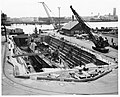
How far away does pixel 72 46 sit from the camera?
23484 millimetres

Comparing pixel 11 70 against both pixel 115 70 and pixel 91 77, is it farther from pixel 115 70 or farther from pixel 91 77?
pixel 115 70

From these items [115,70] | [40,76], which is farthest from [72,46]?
[40,76]

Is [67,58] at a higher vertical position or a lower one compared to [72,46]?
lower

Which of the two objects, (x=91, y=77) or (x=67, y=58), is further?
(x=67, y=58)

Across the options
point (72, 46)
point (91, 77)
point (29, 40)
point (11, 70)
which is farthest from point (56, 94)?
point (29, 40)

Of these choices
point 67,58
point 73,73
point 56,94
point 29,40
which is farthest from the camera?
point 29,40

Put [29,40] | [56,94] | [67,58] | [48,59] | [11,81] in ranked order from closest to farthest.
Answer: [56,94], [11,81], [48,59], [67,58], [29,40]

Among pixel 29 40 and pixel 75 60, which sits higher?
pixel 29 40

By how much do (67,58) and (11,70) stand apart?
1102 centimetres

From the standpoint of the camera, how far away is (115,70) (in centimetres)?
1188

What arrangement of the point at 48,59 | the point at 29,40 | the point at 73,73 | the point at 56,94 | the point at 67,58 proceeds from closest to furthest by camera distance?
the point at 56,94
the point at 73,73
the point at 48,59
the point at 67,58
the point at 29,40

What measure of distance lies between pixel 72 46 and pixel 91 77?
13.4 metres

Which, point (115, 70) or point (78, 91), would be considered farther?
point (115, 70)

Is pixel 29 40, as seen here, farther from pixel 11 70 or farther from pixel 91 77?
pixel 91 77
